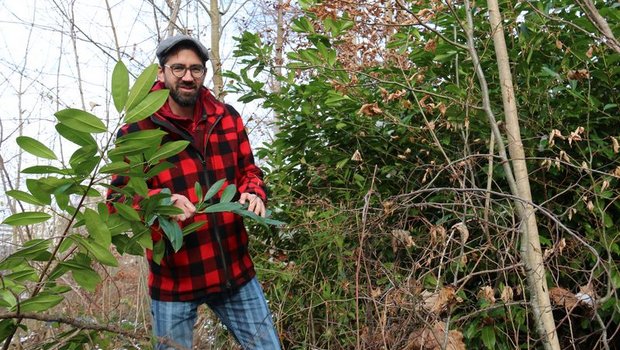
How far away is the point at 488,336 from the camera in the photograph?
2.86 m

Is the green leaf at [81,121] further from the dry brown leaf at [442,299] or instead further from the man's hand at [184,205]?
the dry brown leaf at [442,299]

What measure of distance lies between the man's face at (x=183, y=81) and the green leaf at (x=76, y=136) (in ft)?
3.96

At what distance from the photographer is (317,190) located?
12.1 ft

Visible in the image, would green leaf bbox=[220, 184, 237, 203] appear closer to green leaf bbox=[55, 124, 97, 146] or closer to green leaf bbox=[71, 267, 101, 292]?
green leaf bbox=[71, 267, 101, 292]

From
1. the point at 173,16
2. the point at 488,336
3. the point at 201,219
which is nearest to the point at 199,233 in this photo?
the point at 201,219

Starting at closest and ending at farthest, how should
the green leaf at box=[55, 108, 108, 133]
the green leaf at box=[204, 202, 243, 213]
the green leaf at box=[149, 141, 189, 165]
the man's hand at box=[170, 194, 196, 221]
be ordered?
the green leaf at box=[55, 108, 108, 133], the green leaf at box=[149, 141, 189, 165], the green leaf at box=[204, 202, 243, 213], the man's hand at box=[170, 194, 196, 221]

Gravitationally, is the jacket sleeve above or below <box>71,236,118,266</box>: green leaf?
above

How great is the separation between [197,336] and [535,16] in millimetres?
2775

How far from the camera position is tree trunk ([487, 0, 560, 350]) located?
2406 millimetres

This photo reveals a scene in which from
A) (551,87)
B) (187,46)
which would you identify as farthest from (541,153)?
(187,46)

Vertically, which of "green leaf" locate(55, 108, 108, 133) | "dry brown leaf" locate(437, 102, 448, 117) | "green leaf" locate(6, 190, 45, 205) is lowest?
"green leaf" locate(6, 190, 45, 205)

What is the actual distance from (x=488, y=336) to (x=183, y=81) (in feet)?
5.86

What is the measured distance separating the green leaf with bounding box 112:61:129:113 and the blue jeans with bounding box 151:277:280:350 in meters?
1.36

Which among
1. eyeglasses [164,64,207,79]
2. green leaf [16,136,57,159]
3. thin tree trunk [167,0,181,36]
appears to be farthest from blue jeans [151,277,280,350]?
thin tree trunk [167,0,181,36]
